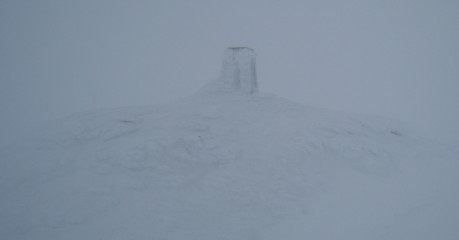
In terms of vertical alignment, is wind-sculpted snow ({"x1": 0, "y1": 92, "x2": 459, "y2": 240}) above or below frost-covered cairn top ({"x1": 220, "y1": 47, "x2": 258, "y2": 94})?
below

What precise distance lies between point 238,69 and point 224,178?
821 centimetres

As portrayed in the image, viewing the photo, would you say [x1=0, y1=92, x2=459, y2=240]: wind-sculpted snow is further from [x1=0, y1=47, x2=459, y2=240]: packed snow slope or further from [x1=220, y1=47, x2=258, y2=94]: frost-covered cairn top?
[x1=220, y1=47, x2=258, y2=94]: frost-covered cairn top

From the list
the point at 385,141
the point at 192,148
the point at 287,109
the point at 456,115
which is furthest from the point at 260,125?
the point at 456,115

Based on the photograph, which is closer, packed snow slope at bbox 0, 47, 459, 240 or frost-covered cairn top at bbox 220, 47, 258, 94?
packed snow slope at bbox 0, 47, 459, 240

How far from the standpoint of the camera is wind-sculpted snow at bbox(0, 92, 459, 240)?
13.8m

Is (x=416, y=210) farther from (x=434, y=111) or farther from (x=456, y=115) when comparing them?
(x=434, y=111)

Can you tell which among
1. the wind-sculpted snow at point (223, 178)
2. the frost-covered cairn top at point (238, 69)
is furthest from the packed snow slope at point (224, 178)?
the frost-covered cairn top at point (238, 69)

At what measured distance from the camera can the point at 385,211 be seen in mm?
15156

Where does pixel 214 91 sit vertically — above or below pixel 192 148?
above

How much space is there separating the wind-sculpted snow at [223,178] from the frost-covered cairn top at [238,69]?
4.36ft

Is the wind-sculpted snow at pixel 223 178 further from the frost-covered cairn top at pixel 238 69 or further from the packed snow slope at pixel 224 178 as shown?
the frost-covered cairn top at pixel 238 69

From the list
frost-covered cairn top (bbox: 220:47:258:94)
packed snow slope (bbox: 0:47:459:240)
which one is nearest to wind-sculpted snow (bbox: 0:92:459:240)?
packed snow slope (bbox: 0:47:459:240)

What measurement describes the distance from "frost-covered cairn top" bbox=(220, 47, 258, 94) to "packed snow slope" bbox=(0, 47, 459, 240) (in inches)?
50.4

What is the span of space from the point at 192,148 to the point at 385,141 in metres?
10.1
